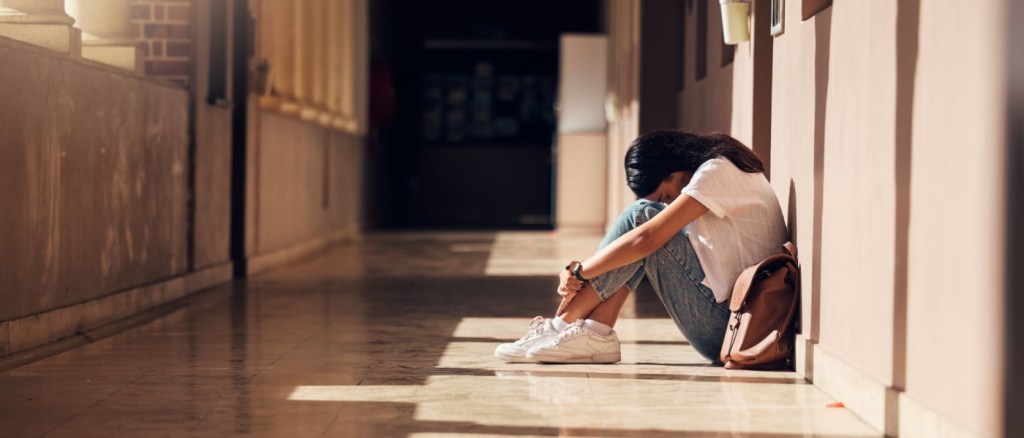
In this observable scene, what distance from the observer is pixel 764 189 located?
172 inches

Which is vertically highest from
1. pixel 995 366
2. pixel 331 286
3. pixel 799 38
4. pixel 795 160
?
pixel 799 38

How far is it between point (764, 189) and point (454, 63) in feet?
57.3

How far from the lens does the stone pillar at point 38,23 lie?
544cm

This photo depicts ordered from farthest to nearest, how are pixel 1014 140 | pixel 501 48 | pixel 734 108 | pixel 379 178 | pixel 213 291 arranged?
1. pixel 501 48
2. pixel 379 178
3. pixel 213 291
4. pixel 734 108
5. pixel 1014 140

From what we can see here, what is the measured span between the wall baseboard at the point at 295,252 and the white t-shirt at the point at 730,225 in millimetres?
5216

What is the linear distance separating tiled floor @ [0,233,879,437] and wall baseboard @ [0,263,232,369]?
0.36ft

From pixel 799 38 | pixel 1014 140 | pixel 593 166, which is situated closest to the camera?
pixel 1014 140

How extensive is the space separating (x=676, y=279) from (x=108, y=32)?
146 inches

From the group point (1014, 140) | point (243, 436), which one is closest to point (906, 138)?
point (1014, 140)

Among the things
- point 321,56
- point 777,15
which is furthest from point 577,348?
point 321,56

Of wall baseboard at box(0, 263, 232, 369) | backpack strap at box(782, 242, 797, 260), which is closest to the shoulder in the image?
backpack strap at box(782, 242, 797, 260)

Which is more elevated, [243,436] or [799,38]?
[799,38]

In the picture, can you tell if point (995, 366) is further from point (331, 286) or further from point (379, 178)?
point (379, 178)

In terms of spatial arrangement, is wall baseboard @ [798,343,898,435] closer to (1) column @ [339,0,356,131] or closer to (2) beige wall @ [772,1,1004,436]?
(2) beige wall @ [772,1,1004,436]
